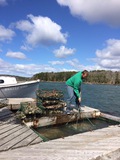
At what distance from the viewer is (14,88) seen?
59.5 feet

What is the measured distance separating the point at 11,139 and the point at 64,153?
1.88 m

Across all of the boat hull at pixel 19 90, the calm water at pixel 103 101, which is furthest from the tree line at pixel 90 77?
the boat hull at pixel 19 90

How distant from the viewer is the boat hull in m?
17.5

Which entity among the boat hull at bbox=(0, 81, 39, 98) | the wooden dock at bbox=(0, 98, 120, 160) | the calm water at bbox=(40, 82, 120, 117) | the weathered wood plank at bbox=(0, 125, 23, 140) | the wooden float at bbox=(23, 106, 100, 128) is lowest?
the calm water at bbox=(40, 82, 120, 117)

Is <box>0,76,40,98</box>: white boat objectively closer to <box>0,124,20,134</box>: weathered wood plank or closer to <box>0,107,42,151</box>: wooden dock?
<box>0,107,42,151</box>: wooden dock

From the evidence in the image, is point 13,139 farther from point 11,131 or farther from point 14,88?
point 14,88

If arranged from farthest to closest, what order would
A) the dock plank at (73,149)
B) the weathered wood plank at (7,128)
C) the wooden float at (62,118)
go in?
the wooden float at (62,118) < the weathered wood plank at (7,128) < the dock plank at (73,149)

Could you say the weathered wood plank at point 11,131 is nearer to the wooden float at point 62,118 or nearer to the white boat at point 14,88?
the wooden float at point 62,118

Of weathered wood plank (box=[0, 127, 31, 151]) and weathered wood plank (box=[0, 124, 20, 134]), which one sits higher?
weathered wood plank (box=[0, 124, 20, 134])

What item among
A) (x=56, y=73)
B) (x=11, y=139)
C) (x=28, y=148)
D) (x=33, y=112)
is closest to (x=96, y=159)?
(x=28, y=148)

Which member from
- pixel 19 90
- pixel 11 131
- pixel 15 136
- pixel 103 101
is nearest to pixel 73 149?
pixel 15 136

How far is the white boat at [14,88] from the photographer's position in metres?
17.5

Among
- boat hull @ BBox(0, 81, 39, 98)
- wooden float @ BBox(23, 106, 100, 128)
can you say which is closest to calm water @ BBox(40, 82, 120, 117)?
boat hull @ BBox(0, 81, 39, 98)

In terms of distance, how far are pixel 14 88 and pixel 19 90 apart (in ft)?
2.34
